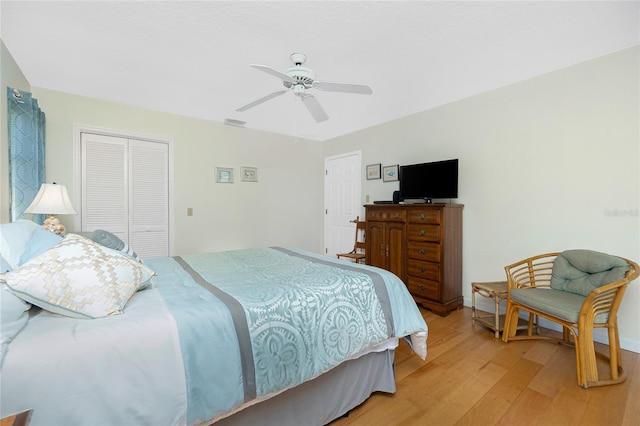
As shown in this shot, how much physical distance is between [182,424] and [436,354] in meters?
1.87

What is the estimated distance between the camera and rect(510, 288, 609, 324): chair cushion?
72.7 inches

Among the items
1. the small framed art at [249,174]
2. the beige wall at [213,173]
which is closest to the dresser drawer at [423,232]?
the beige wall at [213,173]

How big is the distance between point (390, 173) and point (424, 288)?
5.58 ft

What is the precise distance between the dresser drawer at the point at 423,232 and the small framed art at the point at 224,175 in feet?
8.86

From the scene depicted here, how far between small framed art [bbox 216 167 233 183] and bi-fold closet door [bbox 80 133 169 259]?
666 millimetres

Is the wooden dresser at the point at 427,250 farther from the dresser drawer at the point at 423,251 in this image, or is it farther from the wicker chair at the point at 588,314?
the wicker chair at the point at 588,314

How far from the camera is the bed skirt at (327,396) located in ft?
4.17

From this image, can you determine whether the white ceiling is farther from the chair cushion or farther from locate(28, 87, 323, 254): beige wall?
the chair cushion

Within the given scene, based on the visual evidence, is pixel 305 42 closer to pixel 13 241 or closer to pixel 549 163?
pixel 13 241

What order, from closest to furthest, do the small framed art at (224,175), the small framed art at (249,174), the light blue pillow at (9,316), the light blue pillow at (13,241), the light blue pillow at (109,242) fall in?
the light blue pillow at (9,316) < the light blue pillow at (13,241) < the light blue pillow at (109,242) < the small framed art at (224,175) < the small framed art at (249,174)

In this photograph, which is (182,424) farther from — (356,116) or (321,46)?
(356,116)

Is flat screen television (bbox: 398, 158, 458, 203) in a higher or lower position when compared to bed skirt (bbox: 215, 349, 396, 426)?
higher

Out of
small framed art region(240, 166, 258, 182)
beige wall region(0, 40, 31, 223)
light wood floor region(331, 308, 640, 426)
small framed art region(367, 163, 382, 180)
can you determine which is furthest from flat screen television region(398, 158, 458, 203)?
beige wall region(0, 40, 31, 223)

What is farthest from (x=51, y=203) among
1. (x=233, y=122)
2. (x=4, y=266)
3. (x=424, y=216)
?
(x=424, y=216)
